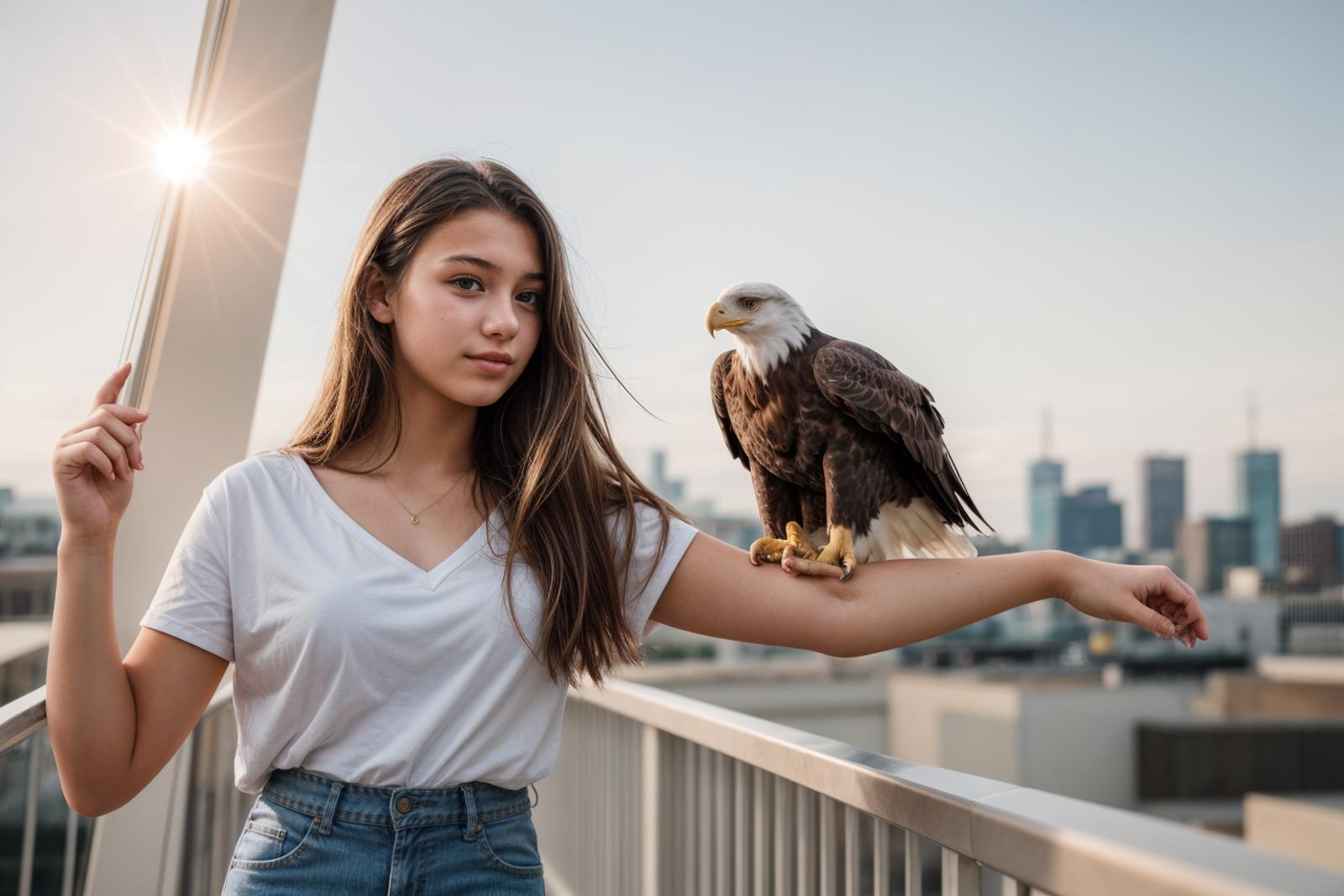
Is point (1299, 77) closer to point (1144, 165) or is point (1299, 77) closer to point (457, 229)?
point (1144, 165)

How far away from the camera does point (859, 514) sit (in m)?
1.03

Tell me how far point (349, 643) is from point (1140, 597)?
31.2 inches

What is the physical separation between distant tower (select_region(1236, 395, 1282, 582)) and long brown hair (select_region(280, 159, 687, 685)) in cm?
4918

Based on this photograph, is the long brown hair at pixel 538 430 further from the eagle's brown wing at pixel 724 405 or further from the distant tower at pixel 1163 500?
the distant tower at pixel 1163 500

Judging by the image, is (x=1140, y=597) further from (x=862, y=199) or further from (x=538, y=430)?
(x=862, y=199)

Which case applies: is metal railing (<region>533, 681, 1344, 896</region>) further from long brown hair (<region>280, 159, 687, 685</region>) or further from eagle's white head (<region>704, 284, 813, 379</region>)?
eagle's white head (<region>704, 284, 813, 379</region>)

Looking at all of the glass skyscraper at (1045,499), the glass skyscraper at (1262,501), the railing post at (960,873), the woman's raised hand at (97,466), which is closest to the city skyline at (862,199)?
the woman's raised hand at (97,466)

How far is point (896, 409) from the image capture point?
3.34 ft

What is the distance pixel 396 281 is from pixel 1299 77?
73819 millimetres

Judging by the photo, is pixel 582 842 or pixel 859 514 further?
pixel 582 842

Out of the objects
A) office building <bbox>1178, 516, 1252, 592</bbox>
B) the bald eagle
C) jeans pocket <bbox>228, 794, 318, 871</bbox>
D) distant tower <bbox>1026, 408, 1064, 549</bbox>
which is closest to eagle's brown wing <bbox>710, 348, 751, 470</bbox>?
the bald eagle

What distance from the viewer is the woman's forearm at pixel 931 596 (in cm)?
104

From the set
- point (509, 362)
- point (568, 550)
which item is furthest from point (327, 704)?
point (509, 362)

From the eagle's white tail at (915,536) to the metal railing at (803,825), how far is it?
0.23 metres
